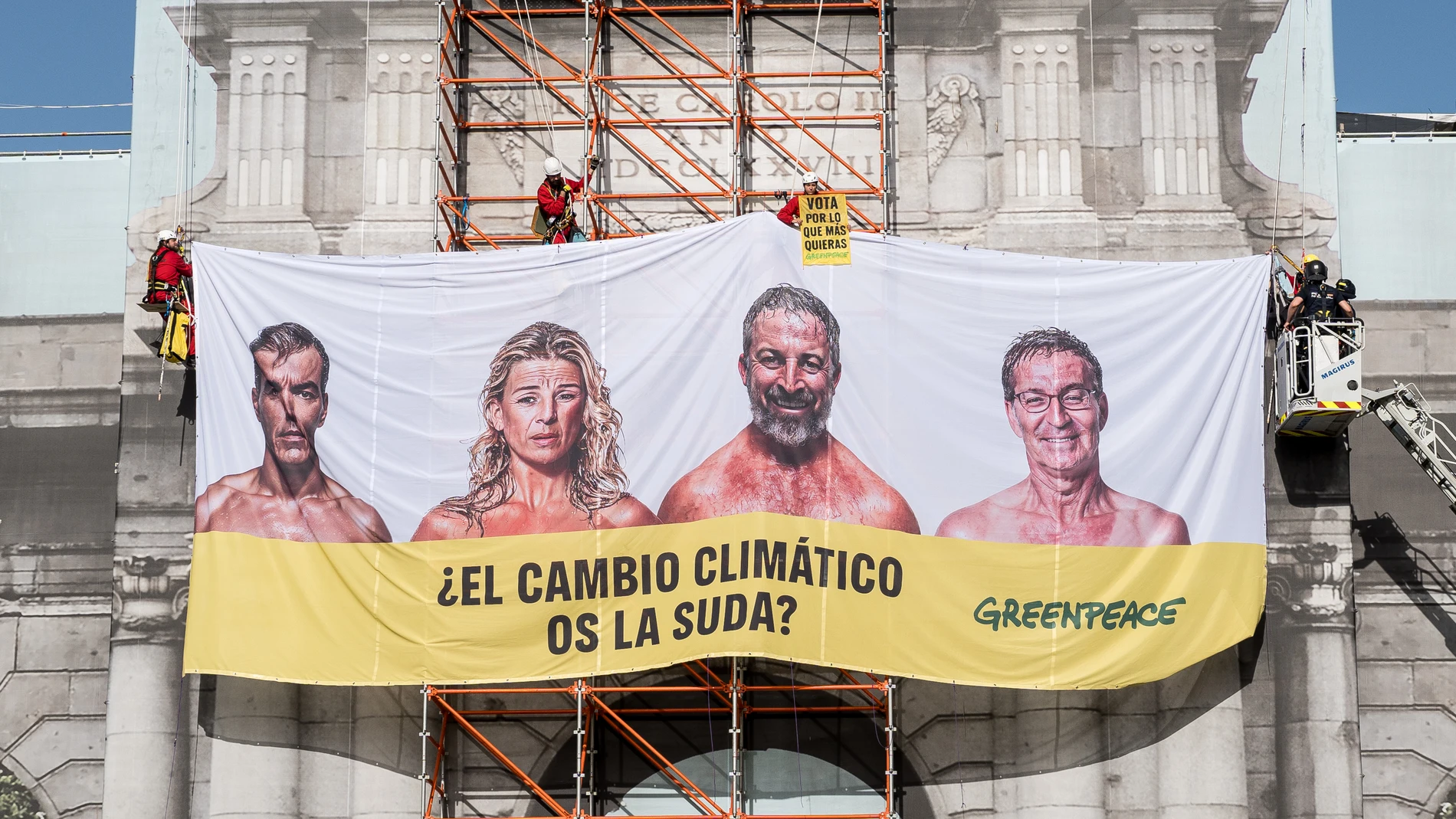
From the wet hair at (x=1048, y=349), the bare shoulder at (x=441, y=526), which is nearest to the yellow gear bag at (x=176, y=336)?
the bare shoulder at (x=441, y=526)

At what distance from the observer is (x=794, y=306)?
62.3 ft

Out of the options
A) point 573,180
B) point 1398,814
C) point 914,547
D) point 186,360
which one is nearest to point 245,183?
point 186,360

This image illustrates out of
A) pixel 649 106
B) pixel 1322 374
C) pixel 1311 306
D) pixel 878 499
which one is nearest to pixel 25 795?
pixel 878 499

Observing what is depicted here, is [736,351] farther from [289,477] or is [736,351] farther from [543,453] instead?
[289,477]

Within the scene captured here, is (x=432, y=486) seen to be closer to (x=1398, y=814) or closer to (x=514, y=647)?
(x=514, y=647)

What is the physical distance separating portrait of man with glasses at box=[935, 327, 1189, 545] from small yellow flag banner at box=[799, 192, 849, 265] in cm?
207

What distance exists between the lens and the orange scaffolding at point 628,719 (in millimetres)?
18750

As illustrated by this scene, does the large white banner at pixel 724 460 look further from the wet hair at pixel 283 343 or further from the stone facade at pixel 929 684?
the stone facade at pixel 929 684

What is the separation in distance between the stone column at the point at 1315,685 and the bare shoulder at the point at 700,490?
595cm

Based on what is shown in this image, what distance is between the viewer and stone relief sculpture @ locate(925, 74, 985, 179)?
2069cm

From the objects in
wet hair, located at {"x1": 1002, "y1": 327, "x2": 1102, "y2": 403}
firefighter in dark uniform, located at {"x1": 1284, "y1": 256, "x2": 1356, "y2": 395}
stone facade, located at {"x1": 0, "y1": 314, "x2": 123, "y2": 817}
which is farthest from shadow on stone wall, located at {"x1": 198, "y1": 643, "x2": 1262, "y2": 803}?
wet hair, located at {"x1": 1002, "y1": 327, "x2": 1102, "y2": 403}

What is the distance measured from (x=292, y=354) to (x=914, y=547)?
672cm

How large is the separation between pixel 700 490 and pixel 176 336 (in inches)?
231

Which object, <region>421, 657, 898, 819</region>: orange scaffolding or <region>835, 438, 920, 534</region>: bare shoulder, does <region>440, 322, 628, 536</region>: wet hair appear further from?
<region>835, 438, 920, 534</region>: bare shoulder
